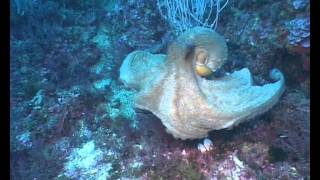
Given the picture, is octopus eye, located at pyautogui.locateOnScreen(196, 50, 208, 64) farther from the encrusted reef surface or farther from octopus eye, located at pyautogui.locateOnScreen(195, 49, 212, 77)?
the encrusted reef surface

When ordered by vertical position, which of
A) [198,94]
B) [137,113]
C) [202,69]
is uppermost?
[202,69]

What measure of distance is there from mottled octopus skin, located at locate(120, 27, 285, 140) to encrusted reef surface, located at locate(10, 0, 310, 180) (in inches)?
7.4

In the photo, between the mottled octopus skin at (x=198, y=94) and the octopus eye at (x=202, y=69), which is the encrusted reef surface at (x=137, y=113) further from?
the octopus eye at (x=202, y=69)

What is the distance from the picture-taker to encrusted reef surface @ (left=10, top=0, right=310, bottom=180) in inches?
125

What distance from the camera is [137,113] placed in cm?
371

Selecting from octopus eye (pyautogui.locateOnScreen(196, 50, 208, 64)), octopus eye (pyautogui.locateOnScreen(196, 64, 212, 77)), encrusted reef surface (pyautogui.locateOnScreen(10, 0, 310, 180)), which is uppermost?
octopus eye (pyautogui.locateOnScreen(196, 50, 208, 64))

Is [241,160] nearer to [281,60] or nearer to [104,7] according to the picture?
[281,60]

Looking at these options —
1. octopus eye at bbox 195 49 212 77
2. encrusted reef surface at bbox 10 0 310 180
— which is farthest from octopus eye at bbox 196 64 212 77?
encrusted reef surface at bbox 10 0 310 180

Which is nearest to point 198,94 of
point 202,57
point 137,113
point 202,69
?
point 202,69

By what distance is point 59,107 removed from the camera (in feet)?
13.3

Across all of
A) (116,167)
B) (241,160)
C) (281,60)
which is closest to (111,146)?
(116,167)

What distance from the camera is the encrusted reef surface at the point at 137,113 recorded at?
3.17 m

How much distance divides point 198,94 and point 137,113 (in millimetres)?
833

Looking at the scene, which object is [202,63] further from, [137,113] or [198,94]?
[137,113]
